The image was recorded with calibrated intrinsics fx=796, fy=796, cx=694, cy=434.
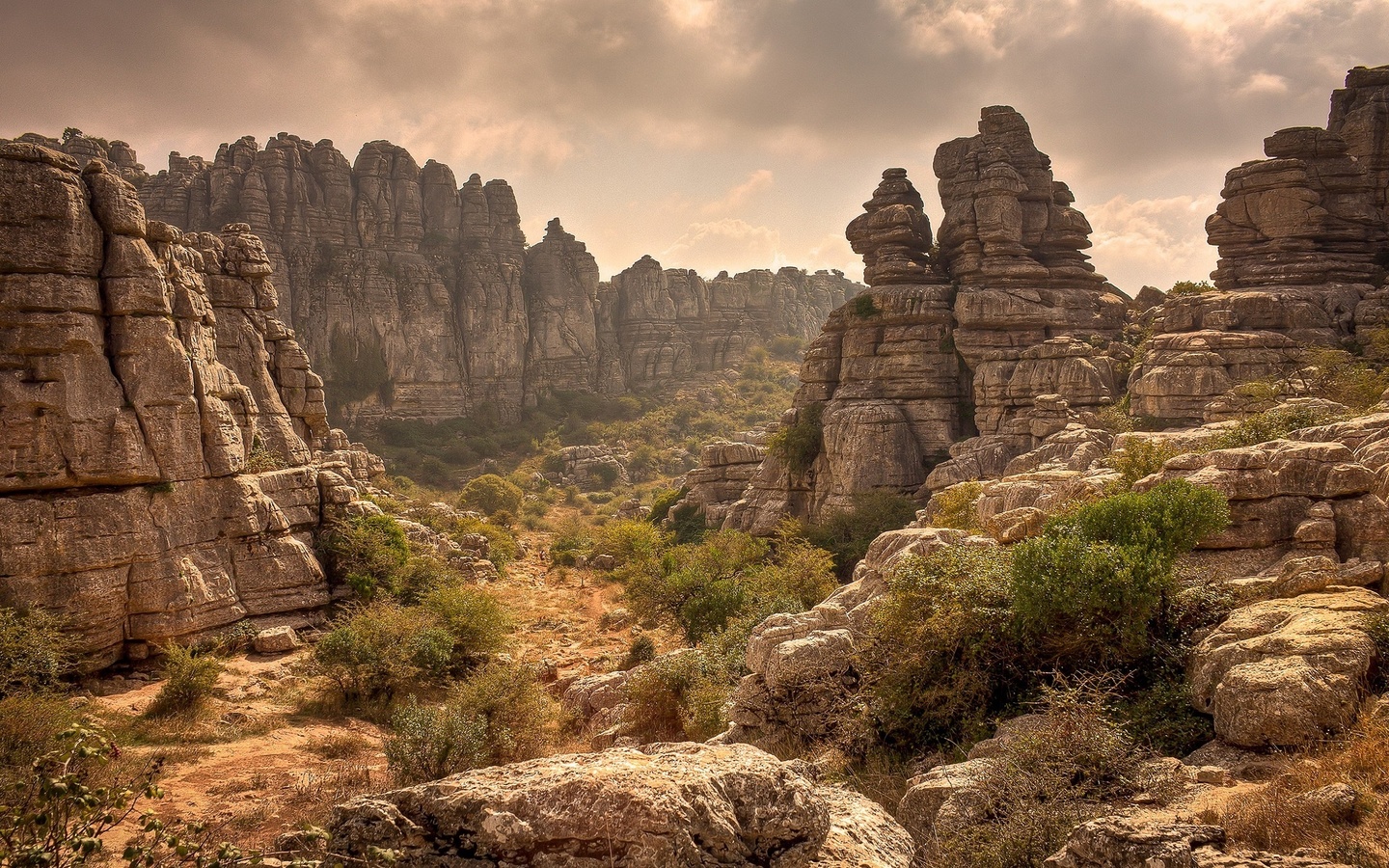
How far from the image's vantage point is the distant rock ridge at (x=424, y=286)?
5928cm

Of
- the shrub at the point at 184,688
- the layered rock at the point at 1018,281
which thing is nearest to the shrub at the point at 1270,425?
the layered rock at the point at 1018,281

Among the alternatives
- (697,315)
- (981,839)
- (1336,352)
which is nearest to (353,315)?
(697,315)

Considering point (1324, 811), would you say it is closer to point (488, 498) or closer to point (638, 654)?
point (638, 654)

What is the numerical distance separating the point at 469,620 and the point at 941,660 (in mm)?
11811

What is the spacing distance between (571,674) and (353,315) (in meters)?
50.3

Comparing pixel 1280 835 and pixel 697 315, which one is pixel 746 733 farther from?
pixel 697 315

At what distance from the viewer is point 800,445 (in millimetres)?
30719

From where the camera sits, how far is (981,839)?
5672 mm

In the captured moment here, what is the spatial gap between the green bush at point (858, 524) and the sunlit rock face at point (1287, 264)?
7717mm

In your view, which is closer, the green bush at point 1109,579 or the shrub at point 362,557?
the green bush at point 1109,579

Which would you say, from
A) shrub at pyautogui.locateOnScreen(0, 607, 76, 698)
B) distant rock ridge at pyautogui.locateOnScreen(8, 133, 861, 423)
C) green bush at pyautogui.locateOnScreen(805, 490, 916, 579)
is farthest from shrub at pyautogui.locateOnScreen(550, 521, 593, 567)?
distant rock ridge at pyautogui.locateOnScreen(8, 133, 861, 423)

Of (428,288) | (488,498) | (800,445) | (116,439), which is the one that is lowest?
(488,498)

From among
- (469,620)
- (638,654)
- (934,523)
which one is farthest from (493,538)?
(934,523)

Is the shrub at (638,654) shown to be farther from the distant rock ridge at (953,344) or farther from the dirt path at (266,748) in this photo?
the distant rock ridge at (953,344)
